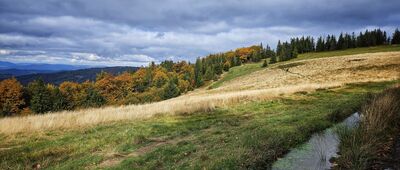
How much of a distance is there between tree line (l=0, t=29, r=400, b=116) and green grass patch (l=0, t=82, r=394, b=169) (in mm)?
58468

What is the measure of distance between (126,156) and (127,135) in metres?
2.92

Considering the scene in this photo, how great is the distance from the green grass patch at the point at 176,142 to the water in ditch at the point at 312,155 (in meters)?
0.33

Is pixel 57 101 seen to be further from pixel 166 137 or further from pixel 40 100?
pixel 166 137

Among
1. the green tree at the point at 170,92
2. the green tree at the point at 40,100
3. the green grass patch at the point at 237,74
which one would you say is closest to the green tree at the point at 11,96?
the green tree at the point at 40,100

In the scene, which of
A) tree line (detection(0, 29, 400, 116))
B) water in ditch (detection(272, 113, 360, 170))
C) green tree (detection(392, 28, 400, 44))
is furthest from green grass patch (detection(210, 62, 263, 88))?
water in ditch (detection(272, 113, 360, 170))

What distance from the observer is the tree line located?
90.0 meters

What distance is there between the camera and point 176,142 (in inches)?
483

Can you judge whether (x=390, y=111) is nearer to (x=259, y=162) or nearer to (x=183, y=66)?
(x=259, y=162)

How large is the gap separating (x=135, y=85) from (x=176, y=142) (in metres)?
137

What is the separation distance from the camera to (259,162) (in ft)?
30.6

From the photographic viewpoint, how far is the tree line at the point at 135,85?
3542 inches

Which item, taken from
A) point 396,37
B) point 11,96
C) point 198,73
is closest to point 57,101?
point 11,96

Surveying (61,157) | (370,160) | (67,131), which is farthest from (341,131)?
(67,131)

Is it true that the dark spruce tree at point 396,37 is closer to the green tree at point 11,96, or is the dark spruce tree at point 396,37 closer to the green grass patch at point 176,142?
the green tree at point 11,96
